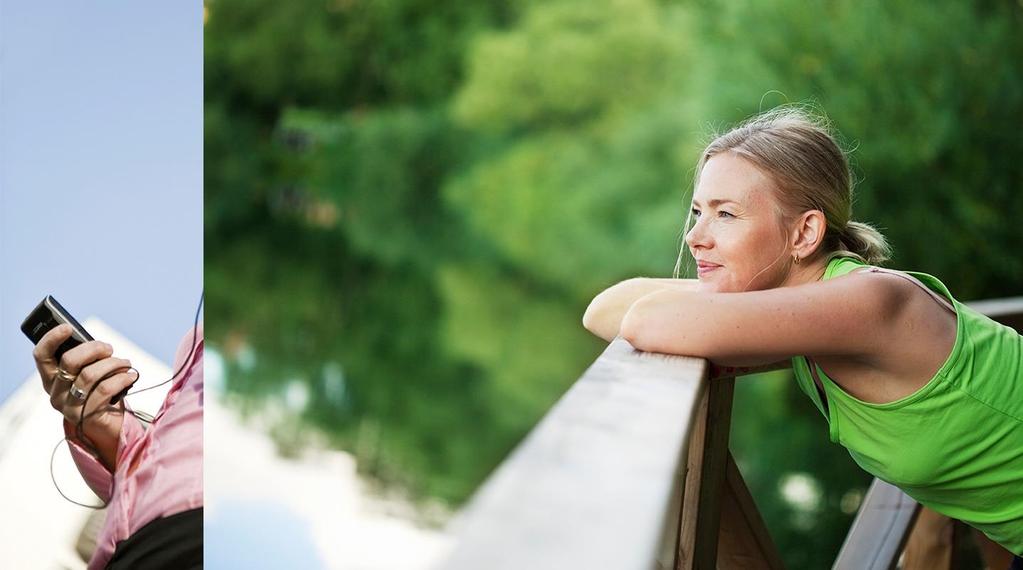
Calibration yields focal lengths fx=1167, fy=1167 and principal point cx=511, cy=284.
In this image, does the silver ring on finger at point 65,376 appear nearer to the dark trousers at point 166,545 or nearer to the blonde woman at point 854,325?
the dark trousers at point 166,545

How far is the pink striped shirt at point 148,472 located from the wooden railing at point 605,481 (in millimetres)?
1008

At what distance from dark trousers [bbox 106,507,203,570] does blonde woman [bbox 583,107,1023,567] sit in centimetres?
88

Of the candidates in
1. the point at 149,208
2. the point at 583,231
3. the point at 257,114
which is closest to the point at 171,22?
the point at 149,208

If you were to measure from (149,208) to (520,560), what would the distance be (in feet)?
5.83

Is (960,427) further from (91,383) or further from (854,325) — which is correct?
(91,383)

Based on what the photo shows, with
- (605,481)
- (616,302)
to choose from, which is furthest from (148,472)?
(605,481)

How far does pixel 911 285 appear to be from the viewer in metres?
1.12

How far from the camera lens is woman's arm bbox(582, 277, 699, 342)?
123 centimetres

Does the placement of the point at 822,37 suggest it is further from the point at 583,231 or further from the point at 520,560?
the point at 520,560

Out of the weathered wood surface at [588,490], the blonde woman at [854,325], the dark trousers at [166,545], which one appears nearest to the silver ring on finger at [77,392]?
the dark trousers at [166,545]

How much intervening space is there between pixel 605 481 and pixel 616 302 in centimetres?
72

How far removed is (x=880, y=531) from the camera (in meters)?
1.50

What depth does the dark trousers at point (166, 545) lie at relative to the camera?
1.79 metres

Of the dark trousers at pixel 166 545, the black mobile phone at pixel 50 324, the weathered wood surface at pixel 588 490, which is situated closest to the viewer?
the weathered wood surface at pixel 588 490
